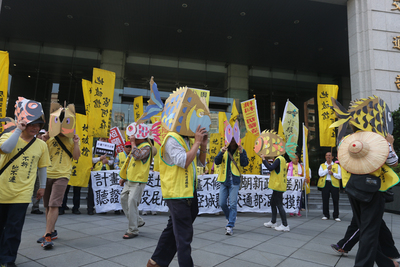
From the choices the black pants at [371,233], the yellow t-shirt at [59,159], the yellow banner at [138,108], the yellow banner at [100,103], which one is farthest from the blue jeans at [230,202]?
the yellow banner at [138,108]

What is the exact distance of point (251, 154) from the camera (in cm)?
1127

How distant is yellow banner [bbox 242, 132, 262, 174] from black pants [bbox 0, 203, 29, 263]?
8742 millimetres

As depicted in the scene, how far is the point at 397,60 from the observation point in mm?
10336

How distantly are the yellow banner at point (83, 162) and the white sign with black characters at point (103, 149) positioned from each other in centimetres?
20

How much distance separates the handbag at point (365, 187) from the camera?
9.47 ft

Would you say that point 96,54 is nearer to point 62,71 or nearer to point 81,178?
point 62,71

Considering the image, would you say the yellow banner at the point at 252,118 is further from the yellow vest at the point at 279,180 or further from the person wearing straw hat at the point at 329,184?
the yellow vest at the point at 279,180

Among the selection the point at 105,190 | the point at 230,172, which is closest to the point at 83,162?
the point at 105,190

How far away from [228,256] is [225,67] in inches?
611

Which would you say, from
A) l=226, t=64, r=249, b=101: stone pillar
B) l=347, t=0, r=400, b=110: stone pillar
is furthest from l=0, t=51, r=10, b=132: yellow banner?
l=226, t=64, r=249, b=101: stone pillar

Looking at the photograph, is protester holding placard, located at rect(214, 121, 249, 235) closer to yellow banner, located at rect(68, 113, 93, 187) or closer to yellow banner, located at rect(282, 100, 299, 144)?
yellow banner, located at rect(68, 113, 93, 187)

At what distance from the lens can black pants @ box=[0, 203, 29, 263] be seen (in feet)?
9.57

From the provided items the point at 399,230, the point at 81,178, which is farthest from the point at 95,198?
the point at 399,230

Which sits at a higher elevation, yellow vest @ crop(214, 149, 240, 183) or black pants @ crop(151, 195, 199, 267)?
yellow vest @ crop(214, 149, 240, 183)
